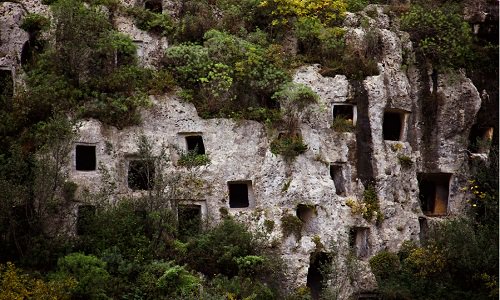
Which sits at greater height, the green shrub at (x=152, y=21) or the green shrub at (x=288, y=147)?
the green shrub at (x=152, y=21)

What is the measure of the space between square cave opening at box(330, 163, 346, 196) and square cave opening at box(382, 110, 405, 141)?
12.9 ft

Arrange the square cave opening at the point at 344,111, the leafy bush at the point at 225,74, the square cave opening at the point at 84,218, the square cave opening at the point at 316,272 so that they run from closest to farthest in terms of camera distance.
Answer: the square cave opening at the point at 84,218, the square cave opening at the point at 316,272, the leafy bush at the point at 225,74, the square cave opening at the point at 344,111

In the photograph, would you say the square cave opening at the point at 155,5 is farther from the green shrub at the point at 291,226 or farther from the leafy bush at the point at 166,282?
the leafy bush at the point at 166,282

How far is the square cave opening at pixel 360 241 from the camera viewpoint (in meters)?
34.8

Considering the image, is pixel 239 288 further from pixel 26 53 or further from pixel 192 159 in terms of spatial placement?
pixel 26 53

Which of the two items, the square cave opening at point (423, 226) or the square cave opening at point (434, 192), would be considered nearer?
the square cave opening at point (423, 226)

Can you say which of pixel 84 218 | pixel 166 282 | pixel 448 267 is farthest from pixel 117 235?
pixel 448 267

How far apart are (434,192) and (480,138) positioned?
10.3 feet

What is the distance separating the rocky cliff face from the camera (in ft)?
110

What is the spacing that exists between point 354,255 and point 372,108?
6468mm

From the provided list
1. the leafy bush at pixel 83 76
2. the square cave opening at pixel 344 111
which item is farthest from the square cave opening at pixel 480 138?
the leafy bush at pixel 83 76

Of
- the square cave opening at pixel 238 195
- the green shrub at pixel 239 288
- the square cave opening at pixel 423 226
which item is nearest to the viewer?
the green shrub at pixel 239 288

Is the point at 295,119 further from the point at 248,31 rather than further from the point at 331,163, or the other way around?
the point at 248,31

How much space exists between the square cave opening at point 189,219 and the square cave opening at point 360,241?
20.2 feet
